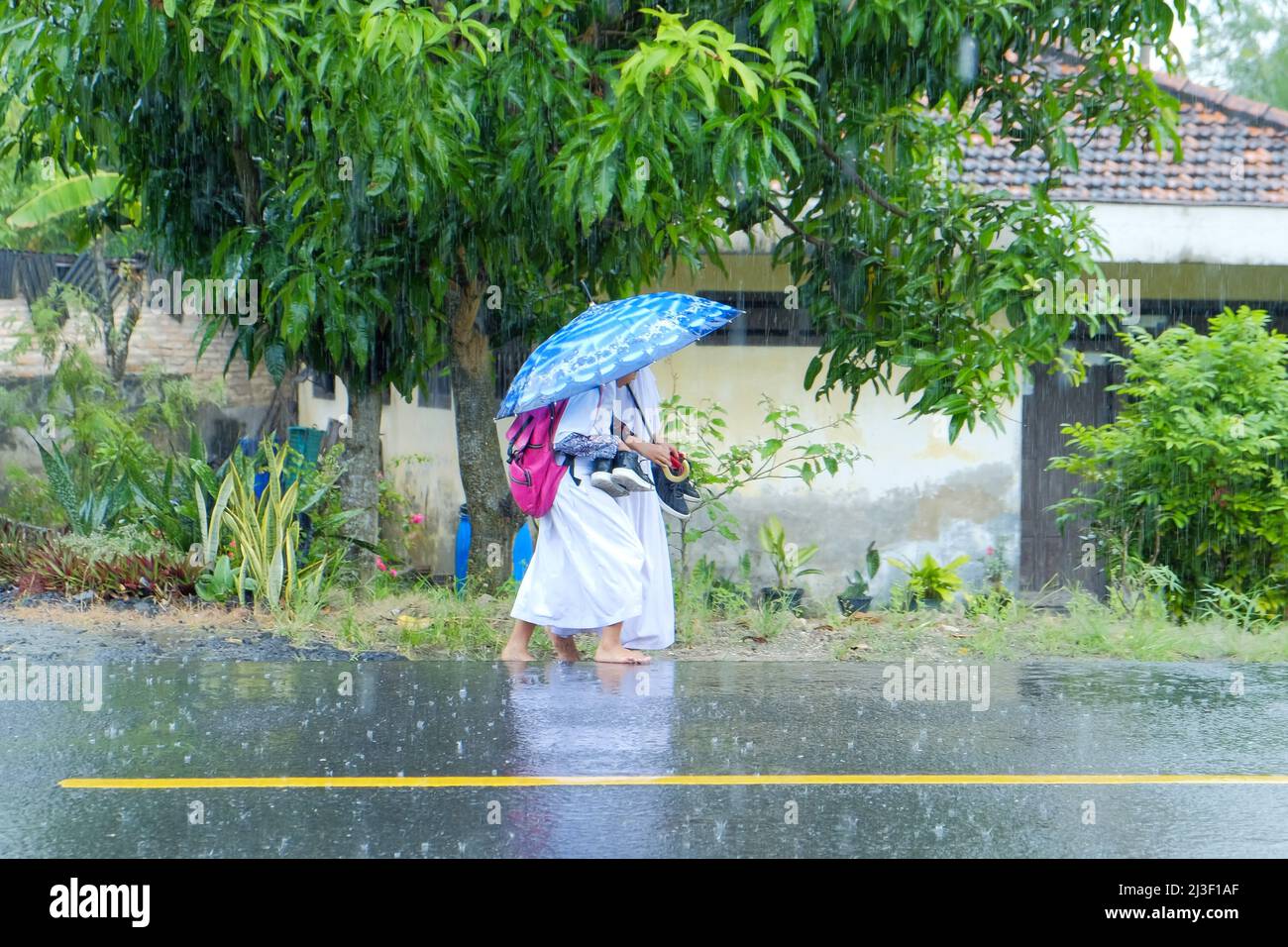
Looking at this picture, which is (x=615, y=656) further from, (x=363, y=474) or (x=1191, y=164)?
(x=1191, y=164)

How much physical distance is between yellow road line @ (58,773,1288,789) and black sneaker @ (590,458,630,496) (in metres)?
2.18

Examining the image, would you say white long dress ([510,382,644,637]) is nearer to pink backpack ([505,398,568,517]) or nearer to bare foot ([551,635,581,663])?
pink backpack ([505,398,568,517])

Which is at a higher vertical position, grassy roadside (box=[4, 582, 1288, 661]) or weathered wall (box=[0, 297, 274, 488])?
weathered wall (box=[0, 297, 274, 488])

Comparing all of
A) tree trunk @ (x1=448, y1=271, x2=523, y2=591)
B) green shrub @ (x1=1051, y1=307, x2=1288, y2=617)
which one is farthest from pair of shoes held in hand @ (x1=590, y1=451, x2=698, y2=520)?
green shrub @ (x1=1051, y1=307, x2=1288, y2=617)

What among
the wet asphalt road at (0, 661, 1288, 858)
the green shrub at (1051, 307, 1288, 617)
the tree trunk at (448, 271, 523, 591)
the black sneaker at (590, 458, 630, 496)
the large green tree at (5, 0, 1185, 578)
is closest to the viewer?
the wet asphalt road at (0, 661, 1288, 858)

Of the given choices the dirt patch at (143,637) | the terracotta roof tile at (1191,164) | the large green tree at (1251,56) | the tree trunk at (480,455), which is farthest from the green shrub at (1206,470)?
the large green tree at (1251,56)

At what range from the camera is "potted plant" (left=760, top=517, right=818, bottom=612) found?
10.7 meters

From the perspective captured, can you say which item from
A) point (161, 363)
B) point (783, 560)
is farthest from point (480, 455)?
point (161, 363)

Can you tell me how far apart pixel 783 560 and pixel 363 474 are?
11.1ft

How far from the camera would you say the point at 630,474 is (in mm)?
7145

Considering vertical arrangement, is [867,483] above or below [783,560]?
above
